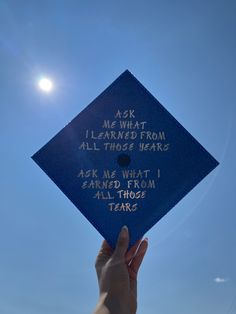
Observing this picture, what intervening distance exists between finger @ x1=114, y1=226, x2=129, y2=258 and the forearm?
33 centimetres

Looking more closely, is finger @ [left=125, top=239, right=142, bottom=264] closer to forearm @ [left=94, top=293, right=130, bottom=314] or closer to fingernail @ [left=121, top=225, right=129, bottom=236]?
fingernail @ [left=121, top=225, right=129, bottom=236]

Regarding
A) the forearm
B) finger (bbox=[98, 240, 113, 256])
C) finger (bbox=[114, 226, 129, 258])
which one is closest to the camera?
the forearm

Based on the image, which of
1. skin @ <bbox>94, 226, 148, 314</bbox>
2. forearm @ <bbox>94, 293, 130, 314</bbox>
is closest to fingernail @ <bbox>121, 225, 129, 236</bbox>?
skin @ <bbox>94, 226, 148, 314</bbox>

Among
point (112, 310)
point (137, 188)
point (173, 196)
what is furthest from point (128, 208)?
point (112, 310)

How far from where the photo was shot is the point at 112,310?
2184 mm

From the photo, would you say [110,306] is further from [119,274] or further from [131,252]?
[131,252]

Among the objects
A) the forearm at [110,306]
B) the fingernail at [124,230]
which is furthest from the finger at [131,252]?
the forearm at [110,306]

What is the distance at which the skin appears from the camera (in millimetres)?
2248

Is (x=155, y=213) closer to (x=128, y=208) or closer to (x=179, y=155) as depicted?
(x=128, y=208)

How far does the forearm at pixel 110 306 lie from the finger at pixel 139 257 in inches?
15.5

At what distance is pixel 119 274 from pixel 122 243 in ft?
0.80

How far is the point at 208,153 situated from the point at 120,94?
868 millimetres

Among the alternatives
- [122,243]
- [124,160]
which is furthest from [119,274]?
[124,160]

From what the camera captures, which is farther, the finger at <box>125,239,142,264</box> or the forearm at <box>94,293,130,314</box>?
the finger at <box>125,239,142,264</box>
